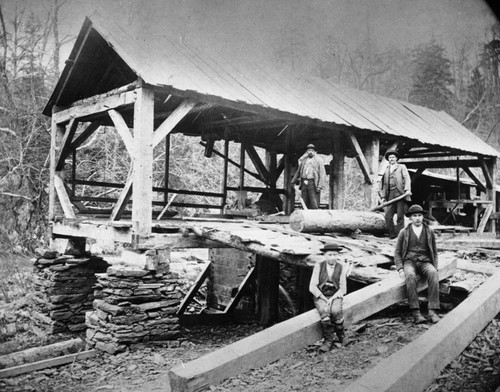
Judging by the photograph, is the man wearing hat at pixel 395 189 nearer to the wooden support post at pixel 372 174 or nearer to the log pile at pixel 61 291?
the wooden support post at pixel 372 174

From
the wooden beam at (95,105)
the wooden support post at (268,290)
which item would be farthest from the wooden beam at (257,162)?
the wooden beam at (95,105)

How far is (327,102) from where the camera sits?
12.9m

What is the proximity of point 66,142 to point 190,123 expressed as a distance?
4127mm

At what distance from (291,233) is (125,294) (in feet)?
10.5

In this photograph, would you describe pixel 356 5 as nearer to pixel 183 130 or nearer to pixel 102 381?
pixel 102 381

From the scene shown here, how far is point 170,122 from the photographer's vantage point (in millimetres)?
8805

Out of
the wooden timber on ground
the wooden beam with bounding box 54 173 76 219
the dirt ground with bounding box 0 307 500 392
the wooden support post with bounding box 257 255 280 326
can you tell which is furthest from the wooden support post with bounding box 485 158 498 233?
the wooden beam with bounding box 54 173 76 219

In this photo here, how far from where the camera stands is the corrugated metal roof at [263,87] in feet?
29.7

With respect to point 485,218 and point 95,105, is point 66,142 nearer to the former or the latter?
point 95,105

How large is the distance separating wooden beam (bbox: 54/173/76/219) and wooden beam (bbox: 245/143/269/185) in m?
5.78

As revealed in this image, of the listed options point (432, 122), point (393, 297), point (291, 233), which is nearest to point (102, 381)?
point (291, 233)

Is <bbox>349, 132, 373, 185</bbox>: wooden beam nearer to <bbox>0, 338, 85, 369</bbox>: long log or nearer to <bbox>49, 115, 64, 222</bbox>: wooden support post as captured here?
<bbox>49, 115, 64, 222</bbox>: wooden support post

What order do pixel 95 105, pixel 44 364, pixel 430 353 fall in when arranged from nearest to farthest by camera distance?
pixel 430 353, pixel 44 364, pixel 95 105

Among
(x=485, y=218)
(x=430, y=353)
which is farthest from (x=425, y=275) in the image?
(x=485, y=218)
